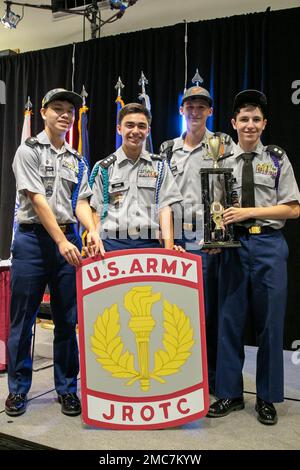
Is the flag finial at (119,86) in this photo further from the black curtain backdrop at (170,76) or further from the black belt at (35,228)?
the black belt at (35,228)

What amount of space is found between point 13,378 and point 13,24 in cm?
392

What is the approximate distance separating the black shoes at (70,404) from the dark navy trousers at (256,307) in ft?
2.29

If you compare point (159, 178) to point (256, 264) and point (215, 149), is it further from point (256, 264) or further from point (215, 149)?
point (256, 264)

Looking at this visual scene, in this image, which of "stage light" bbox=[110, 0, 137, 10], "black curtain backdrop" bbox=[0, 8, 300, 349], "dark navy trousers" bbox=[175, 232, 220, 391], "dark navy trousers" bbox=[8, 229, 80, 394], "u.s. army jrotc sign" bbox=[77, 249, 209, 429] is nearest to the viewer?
"u.s. army jrotc sign" bbox=[77, 249, 209, 429]

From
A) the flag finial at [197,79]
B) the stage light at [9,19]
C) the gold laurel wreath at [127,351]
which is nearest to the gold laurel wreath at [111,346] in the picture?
the gold laurel wreath at [127,351]

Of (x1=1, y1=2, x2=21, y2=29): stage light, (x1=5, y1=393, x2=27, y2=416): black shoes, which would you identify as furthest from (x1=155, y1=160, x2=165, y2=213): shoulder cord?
(x1=1, y1=2, x2=21, y2=29): stage light

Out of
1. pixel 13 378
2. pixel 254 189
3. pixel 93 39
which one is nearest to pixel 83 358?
pixel 13 378

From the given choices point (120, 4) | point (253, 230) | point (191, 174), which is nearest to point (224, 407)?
point (253, 230)

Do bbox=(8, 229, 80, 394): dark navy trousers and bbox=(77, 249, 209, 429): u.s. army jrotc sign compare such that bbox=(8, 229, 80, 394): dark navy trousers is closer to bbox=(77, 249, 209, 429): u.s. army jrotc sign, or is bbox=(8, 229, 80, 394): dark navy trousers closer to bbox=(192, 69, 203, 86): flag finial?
bbox=(77, 249, 209, 429): u.s. army jrotc sign

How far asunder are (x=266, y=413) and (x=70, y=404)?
3.12ft

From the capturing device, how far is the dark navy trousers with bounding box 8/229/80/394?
222cm

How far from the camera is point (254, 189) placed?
7.27ft

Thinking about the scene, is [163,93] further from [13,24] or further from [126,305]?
[126,305]

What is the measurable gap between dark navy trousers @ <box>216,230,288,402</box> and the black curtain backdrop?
70.7 inches
